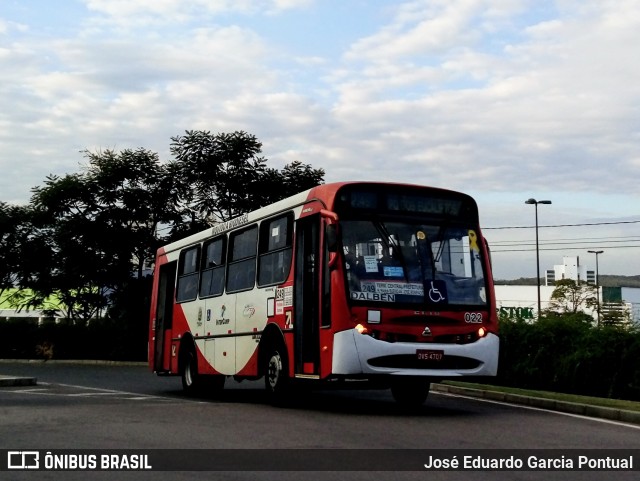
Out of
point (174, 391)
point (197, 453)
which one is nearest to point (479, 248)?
point (197, 453)

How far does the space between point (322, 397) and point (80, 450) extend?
395 inches

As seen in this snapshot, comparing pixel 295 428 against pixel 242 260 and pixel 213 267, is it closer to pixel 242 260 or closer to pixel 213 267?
pixel 242 260

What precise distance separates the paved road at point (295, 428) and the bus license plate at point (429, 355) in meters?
0.84

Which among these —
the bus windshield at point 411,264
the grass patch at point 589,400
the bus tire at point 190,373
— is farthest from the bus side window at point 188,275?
the bus windshield at point 411,264

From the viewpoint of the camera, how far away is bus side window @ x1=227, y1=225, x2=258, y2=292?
18141mm

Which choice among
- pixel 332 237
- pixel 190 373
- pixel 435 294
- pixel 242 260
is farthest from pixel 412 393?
pixel 190 373

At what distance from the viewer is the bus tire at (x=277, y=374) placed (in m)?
16.2

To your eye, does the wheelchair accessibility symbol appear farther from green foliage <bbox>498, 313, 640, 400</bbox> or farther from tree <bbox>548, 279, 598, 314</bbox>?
tree <bbox>548, 279, 598, 314</bbox>

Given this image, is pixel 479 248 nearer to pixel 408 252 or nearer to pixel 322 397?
pixel 408 252

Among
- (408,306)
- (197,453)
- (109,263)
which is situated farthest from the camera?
(109,263)

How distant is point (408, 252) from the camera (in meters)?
15.1

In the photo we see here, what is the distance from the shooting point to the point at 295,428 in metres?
12.7

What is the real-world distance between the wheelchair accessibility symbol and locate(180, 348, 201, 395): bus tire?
7409mm

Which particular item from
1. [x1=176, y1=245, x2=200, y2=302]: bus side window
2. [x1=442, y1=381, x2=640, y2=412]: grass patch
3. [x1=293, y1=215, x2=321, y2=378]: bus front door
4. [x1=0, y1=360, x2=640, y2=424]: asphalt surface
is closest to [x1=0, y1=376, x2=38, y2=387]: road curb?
[x1=0, y1=360, x2=640, y2=424]: asphalt surface
